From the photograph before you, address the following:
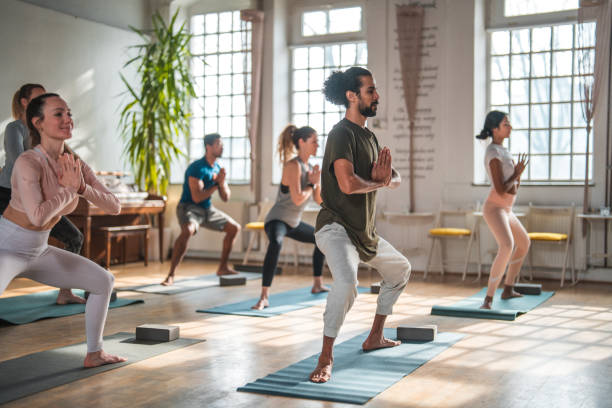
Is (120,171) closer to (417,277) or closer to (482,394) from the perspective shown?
(417,277)

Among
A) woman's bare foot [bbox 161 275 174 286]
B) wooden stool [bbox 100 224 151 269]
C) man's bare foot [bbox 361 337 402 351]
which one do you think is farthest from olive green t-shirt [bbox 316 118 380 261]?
wooden stool [bbox 100 224 151 269]

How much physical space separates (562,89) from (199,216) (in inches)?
163

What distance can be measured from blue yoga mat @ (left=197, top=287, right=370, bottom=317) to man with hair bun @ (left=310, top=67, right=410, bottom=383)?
1795 mm

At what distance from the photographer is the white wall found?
7660 mm

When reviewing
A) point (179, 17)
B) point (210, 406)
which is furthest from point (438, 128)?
point (210, 406)

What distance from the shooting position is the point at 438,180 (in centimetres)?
789

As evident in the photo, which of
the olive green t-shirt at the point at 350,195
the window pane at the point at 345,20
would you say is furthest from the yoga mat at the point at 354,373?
the window pane at the point at 345,20

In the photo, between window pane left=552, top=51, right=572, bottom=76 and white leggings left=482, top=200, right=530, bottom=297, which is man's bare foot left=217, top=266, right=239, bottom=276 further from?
window pane left=552, top=51, right=572, bottom=76

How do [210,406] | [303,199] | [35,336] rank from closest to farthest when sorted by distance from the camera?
[210,406], [35,336], [303,199]

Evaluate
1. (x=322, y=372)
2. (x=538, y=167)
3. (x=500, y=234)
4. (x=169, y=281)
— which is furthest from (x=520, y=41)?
(x=322, y=372)

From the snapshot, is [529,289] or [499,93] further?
[499,93]

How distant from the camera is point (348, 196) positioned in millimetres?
3402

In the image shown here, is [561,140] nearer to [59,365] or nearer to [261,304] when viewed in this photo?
[261,304]

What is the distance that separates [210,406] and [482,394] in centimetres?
117
